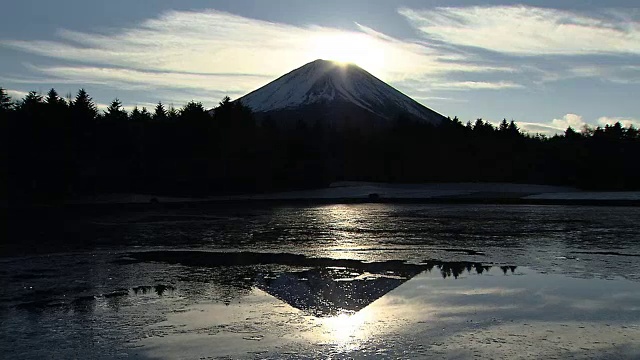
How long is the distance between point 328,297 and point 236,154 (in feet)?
179

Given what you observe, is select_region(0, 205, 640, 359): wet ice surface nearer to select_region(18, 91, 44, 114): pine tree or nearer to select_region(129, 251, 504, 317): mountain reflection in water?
select_region(129, 251, 504, 317): mountain reflection in water

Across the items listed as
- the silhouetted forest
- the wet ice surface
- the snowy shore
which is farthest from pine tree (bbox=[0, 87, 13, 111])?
the wet ice surface

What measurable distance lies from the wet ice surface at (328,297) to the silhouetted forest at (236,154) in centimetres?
3339

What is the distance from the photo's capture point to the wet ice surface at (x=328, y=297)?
902 centimetres

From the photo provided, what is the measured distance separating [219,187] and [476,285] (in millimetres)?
49882

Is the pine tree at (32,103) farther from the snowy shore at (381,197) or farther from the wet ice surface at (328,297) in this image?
the wet ice surface at (328,297)

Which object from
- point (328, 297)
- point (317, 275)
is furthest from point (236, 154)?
point (328, 297)

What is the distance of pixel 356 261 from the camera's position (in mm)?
17609

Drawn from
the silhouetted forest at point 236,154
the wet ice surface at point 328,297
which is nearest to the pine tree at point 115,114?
the silhouetted forest at point 236,154

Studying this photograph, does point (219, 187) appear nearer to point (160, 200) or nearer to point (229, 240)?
point (160, 200)

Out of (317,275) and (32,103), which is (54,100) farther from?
(317,275)

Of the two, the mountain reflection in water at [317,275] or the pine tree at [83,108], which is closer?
the mountain reflection in water at [317,275]

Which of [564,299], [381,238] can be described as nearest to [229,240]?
[381,238]

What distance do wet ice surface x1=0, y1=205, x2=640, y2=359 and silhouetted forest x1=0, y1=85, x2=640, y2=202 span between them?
33393mm
